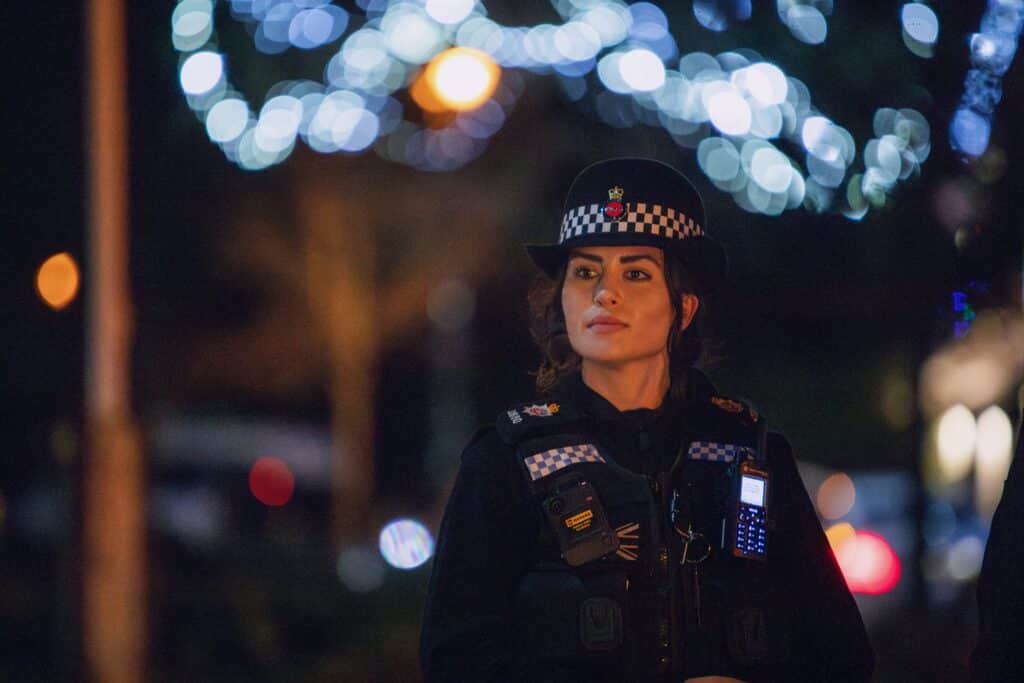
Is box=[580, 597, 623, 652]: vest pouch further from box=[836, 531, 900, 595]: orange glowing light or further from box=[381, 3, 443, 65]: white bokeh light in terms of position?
box=[381, 3, 443, 65]: white bokeh light

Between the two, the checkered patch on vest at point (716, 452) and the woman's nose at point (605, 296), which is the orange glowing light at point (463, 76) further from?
the checkered patch on vest at point (716, 452)

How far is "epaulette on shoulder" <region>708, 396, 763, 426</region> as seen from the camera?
344 cm

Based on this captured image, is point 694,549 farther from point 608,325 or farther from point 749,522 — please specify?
point 608,325

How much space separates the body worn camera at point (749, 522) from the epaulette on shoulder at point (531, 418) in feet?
1.50

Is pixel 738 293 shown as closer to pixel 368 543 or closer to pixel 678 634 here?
pixel 368 543

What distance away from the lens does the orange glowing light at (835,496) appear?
14930mm

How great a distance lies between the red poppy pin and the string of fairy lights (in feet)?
15.3

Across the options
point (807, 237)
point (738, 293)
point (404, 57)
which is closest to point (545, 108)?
point (404, 57)

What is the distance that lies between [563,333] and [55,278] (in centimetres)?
981

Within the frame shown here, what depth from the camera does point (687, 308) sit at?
3564 mm

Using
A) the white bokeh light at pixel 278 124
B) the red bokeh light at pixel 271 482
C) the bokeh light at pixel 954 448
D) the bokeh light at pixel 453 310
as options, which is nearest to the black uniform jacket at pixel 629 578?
the white bokeh light at pixel 278 124

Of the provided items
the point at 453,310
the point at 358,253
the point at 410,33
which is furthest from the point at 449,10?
the point at 453,310

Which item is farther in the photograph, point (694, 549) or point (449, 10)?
point (449, 10)

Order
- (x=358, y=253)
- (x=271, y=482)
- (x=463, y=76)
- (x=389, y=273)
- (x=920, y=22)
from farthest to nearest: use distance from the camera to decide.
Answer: (x=271, y=482) < (x=389, y=273) < (x=358, y=253) < (x=463, y=76) < (x=920, y=22)
